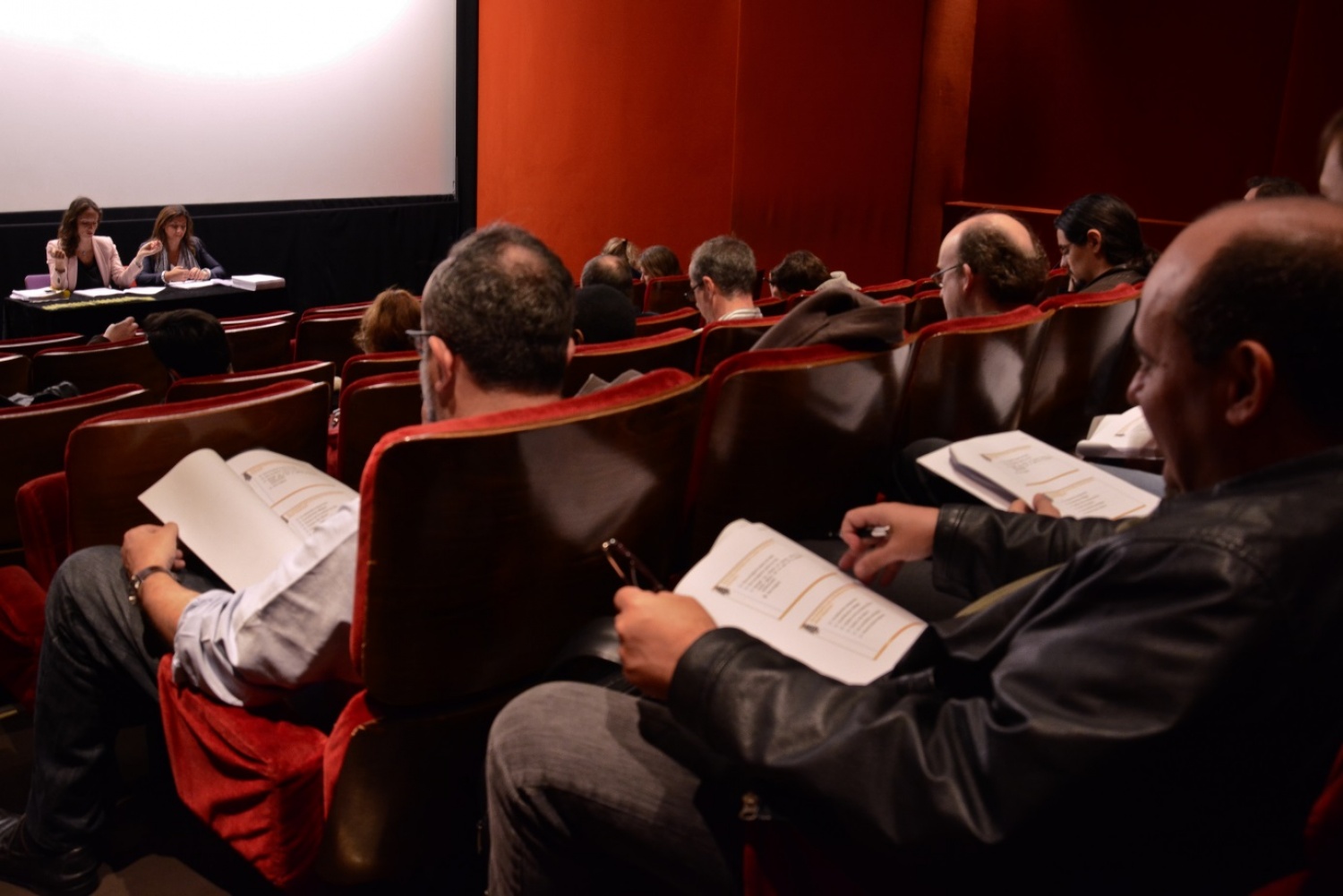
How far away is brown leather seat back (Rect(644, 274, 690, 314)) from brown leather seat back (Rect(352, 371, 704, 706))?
3.35 metres

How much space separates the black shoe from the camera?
161 cm

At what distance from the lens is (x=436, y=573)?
45.9 inches

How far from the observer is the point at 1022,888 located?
2.92 ft

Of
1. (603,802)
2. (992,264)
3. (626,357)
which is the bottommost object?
(603,802)

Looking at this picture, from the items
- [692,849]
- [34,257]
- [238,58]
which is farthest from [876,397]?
[238,58]

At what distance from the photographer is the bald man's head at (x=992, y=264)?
254 cm

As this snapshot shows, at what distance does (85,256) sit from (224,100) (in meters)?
1.75

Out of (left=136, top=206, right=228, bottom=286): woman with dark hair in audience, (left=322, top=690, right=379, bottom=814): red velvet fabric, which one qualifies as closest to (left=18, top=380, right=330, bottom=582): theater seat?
(left=322, top=690, right=379, bottom=814): red velvet fabric

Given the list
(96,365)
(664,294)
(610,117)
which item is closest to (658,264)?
(664,294)

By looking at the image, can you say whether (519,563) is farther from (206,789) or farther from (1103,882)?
(1103,882)

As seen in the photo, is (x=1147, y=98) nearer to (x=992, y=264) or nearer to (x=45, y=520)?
(x=992, y=264)

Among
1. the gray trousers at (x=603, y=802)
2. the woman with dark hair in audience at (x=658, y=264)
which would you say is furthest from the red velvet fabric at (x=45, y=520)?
the woman with dark hair in audience at (x=658, y=264)

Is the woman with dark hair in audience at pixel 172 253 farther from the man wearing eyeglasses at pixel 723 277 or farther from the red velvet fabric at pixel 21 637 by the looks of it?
the red velvet fabric at pixel 21 637

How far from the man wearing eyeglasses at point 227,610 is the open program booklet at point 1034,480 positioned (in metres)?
0.72
